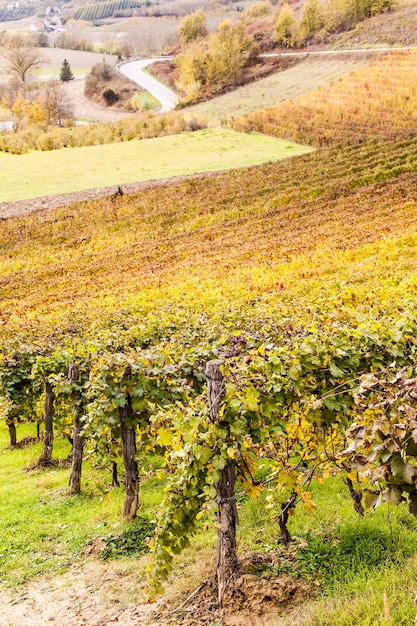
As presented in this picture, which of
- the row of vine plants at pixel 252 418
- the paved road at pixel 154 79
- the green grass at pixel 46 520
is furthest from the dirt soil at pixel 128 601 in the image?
the paved road at pixel 154 79

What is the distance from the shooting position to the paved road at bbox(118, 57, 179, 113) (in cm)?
8925

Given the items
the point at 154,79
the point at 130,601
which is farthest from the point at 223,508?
the point at 154,79


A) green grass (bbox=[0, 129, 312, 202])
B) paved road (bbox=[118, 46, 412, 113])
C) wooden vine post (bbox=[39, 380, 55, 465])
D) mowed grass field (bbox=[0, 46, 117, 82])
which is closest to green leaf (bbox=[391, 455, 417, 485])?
wooden vine post (bbox=[39, 380, 55, 465])

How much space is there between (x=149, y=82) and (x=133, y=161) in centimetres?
5963

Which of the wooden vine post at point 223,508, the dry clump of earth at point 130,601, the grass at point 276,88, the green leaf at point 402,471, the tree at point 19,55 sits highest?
the tree at point 19,55

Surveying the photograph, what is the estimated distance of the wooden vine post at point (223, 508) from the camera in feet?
19.4

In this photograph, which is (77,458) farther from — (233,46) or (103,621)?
(233,46)

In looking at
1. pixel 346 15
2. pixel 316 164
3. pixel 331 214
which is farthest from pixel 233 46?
pixel 331 214

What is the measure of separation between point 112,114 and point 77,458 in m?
88.5

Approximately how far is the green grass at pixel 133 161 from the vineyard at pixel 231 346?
16.2ft

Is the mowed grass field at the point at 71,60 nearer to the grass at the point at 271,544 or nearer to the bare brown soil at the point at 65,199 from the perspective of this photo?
the bare brown soil at the point at 65,199

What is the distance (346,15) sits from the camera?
83.2 metres

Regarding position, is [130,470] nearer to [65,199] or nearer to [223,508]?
[223,508]

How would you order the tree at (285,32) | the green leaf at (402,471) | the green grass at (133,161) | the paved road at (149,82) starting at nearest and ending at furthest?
the green leaf at (402,471) → the green grass at (133,161) → the tree at (285,32) → the paved road at (149,82)
